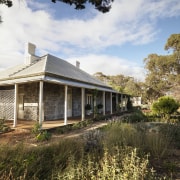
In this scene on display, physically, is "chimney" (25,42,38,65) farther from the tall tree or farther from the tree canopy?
the tall tree

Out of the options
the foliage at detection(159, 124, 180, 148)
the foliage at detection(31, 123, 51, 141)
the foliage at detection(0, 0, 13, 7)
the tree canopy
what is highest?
the tree canopy

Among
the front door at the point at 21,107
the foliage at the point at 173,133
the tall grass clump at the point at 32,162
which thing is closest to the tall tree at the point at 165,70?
the foliage at the point at 173,133

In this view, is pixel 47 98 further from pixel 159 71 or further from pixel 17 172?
pixel 159 71

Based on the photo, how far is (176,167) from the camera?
3570 mm

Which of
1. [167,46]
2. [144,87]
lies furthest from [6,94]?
[144,87]

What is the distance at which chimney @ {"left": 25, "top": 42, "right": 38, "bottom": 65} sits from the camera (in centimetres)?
1353

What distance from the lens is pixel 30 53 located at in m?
13.8

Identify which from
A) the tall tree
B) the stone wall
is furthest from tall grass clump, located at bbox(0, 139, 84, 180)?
the tall tree

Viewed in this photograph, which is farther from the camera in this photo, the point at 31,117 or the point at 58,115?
the point at 58,115

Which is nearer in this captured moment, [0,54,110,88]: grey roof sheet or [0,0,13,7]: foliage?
[0,0,13,7]: foliage

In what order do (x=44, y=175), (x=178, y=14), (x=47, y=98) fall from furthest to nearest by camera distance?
1. (x=47, y=98)
2. (x=178, y=14)
3. (x=44, y=175)

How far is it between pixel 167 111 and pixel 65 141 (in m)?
12.3

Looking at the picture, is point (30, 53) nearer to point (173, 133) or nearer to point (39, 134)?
point (39, 134)

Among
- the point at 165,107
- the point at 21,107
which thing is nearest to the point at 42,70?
the point at 21,107
